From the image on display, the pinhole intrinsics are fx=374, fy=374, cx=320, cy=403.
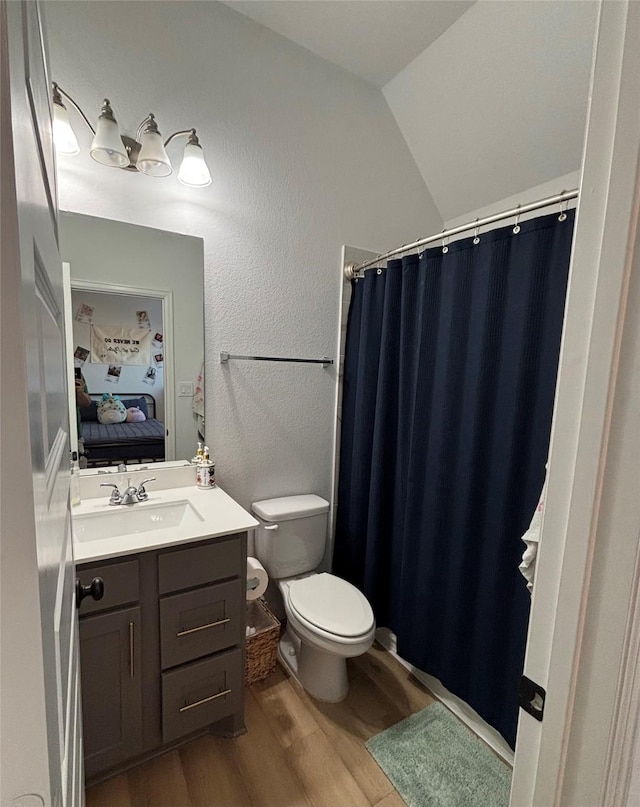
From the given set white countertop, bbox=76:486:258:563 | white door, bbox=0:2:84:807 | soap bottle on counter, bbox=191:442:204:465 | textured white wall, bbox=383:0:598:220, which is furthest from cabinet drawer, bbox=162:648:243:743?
textured white wall, bbox=383:0:598:220

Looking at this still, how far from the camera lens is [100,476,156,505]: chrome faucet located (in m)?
1.49

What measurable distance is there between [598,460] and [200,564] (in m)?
1.23

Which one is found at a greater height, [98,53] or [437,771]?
[98,53]

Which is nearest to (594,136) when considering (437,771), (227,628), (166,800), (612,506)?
(612,506)

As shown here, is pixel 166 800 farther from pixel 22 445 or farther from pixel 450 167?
pixel 450 167

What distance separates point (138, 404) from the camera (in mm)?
1623

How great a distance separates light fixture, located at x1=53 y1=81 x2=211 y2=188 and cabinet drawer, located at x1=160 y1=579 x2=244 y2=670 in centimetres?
156

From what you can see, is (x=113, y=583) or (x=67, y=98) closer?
(x=113, y=583)

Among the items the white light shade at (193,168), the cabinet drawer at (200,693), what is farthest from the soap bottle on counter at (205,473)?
the white light shade at (193,168)

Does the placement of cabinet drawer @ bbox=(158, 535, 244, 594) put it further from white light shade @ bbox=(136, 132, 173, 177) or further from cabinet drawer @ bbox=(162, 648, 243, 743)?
white light shade @ bbox=(136, 132, 173, 177)

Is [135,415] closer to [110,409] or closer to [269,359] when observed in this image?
[110,409]

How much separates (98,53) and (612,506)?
6.76 ft

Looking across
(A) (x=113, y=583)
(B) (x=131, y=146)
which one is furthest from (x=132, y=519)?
(B) (x=131, y=146)

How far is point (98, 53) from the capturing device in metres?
1.38
